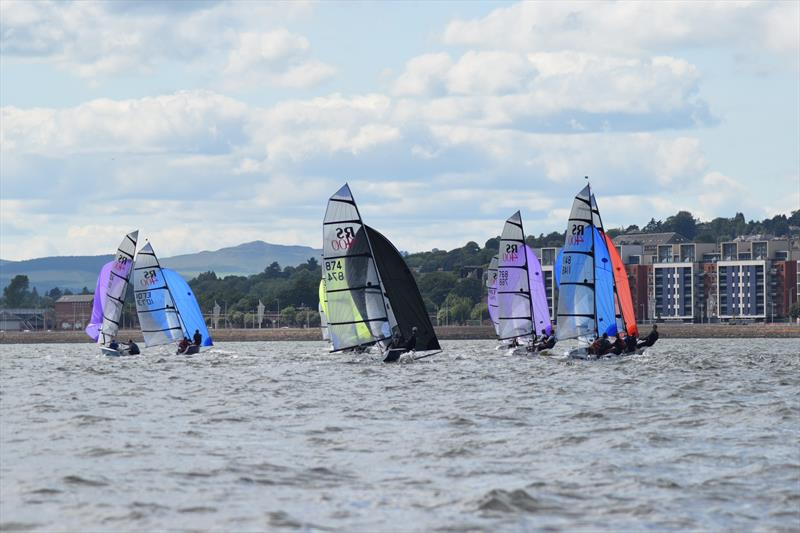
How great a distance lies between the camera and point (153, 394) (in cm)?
3691

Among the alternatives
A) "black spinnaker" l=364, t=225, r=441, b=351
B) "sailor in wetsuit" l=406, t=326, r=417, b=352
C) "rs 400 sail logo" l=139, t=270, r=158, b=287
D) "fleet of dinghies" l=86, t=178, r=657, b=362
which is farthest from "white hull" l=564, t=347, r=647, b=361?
"rs 400 sail logo" l=139, t=270, r=158, b=287

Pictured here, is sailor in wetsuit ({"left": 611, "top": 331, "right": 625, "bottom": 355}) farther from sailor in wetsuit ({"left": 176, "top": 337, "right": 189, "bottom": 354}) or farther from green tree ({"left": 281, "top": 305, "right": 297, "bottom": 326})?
green tree ({"left": 281, "top": 305, "right": 297, "bottom": 326})

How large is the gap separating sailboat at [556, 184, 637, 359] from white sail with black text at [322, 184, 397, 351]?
7.89 m

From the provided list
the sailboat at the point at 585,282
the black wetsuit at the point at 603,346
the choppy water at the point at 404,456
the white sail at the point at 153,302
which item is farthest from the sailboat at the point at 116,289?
the choppy water at the point at 404,456

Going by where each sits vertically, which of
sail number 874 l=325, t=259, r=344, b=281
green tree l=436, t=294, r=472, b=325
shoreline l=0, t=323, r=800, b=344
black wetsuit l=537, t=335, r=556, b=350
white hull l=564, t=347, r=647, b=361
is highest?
sail number 874 l=325, t=259, r=344, b=281

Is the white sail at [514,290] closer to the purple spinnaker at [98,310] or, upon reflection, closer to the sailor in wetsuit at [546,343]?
the sailor in wetsuit at [546,343]

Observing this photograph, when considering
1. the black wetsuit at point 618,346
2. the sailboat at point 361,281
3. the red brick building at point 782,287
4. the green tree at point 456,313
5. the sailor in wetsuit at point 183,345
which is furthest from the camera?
the red brick building at point 782,287

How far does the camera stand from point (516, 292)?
64.6 m

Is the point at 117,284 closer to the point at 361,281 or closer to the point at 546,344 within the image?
the point at 361,281

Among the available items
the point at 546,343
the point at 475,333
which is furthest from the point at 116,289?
the point at 475,333

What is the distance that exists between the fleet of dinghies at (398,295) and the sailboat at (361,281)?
3cm

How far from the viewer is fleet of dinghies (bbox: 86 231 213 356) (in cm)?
6638

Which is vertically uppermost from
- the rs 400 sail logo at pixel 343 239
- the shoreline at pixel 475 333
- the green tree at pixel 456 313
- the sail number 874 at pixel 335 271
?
the rs 400 sail logo at pixel 343 239

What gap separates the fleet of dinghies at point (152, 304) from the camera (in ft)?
218
